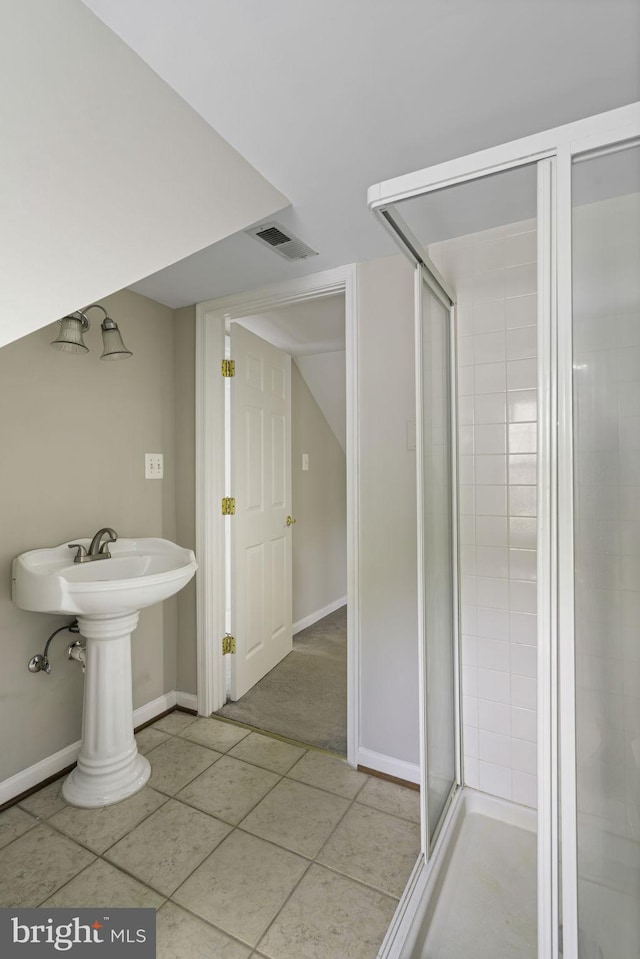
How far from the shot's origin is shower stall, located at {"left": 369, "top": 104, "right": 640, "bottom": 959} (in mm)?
726

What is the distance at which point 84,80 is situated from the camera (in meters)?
0.97

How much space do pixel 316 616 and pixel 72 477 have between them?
8.26 feet

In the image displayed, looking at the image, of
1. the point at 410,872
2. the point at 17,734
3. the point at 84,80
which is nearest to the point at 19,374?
the point at 84,80

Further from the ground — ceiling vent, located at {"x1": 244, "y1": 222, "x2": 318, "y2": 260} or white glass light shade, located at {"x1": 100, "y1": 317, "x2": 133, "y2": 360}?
ceiling vent, located at {"x1": 244, "y1": 222, "x2": 318, "y2": 260}

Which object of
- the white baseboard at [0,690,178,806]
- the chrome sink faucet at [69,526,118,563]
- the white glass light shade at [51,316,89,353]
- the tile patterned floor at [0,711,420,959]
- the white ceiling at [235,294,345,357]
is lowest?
the tile patterned floor at [0,711,420,959]

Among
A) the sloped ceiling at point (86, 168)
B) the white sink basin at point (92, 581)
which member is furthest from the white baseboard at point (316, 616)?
the sloped ceiling at point (86, 168)

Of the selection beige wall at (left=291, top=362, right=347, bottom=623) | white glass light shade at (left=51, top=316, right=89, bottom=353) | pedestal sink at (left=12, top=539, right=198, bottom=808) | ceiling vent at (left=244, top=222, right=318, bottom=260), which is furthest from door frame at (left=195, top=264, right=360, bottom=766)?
beige wall at (left=291, top=362, right=347, bottom=623)

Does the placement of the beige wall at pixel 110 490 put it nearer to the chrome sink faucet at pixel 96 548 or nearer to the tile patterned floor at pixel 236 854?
the chrome sink faucet at pixel 96 548

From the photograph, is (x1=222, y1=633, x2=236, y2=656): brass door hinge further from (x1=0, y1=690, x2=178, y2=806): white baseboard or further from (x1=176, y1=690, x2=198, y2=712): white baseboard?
(x1=0, y1=690, x2=178, y2=806): white baseboard

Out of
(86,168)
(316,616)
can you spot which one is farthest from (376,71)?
(316,616)

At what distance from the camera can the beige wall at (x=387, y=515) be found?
1.92 meters

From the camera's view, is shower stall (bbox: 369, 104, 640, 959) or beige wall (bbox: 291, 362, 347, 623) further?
beige wall (bbox: 291, 362, 347, 623)

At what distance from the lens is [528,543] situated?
1718mm

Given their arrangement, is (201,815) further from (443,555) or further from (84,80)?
(84,80)
